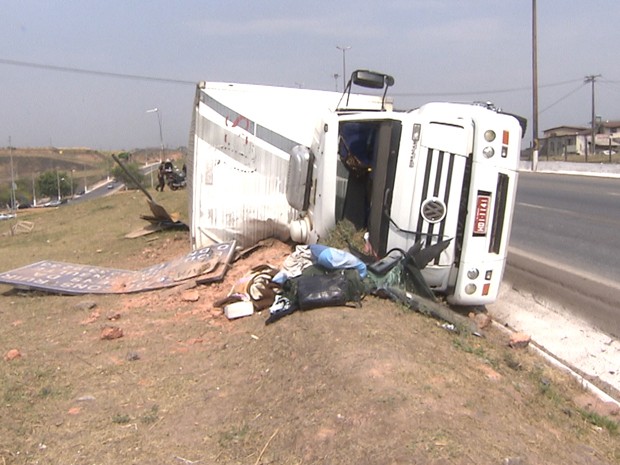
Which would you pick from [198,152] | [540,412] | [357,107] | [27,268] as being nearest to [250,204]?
[198,152]

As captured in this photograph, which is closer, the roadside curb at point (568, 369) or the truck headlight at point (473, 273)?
the roadside curb at point (568, 369)

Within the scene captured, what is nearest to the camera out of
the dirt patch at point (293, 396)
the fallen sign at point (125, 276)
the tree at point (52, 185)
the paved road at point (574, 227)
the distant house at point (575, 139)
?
the dirt patch at point (293, 396)

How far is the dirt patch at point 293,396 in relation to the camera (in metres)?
3.11

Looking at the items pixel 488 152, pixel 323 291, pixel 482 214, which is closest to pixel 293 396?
pixel 323 291

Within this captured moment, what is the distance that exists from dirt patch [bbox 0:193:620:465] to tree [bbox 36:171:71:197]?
8071cm

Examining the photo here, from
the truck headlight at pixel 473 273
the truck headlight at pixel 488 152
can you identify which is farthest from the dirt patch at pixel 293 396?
the truck headlight at pixel 488 152

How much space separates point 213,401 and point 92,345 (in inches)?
70.9

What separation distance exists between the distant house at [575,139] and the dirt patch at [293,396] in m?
75.2

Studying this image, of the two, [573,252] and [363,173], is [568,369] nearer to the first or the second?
[363,173]

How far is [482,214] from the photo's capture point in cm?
553

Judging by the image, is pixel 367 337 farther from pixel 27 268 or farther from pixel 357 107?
pixel 27 268

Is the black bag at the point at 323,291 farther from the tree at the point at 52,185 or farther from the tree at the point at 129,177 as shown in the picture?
the tree at the point at 52,185

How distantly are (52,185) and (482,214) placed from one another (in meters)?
83.8

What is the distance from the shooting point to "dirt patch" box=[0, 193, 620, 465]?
3.11 m
